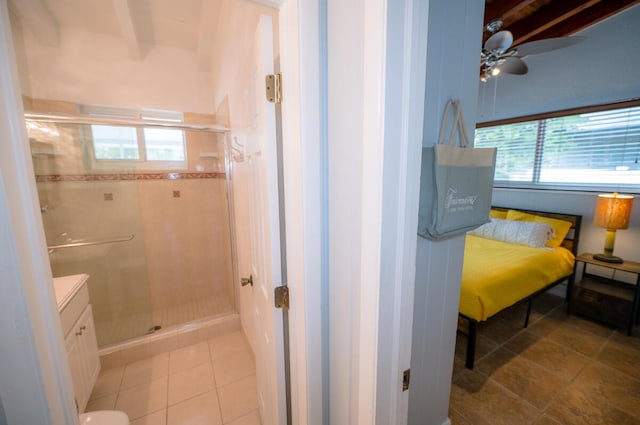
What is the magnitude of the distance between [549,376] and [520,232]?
1.53 m

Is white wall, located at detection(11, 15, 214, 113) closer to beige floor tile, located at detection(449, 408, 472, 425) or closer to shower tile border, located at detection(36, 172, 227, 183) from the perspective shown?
shower tile border, located at detection(36, 172, 227, 183)

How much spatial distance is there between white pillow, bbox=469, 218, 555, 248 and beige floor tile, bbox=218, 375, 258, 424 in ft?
8.70

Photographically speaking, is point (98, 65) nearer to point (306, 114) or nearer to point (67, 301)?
point (67, 301)

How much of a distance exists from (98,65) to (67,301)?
239 centimetres

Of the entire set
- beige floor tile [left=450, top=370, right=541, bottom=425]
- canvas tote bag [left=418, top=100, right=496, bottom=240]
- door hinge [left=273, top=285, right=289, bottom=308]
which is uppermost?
canvas tote bag [left=418, top=100, right=496, bottom=240]

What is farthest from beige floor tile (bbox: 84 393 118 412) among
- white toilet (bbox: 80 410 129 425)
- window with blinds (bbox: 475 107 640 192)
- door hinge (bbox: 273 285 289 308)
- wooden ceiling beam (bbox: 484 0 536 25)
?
window with blinds (bbox: 475 107 640 192)

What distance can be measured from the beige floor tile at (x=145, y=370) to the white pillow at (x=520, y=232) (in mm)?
3271

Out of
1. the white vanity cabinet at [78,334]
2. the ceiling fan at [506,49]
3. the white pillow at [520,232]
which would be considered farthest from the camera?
the white pillow at [520,232]

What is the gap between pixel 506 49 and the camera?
1.80 meters

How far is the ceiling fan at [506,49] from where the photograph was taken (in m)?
1.71

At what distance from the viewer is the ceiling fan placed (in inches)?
67.3

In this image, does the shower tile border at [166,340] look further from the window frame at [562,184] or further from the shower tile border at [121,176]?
the window frame at [562,184]

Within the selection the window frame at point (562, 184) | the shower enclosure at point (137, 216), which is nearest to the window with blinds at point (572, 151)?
the window frame at point (562, 184)

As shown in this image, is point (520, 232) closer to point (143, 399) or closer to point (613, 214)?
point (613, 214)
